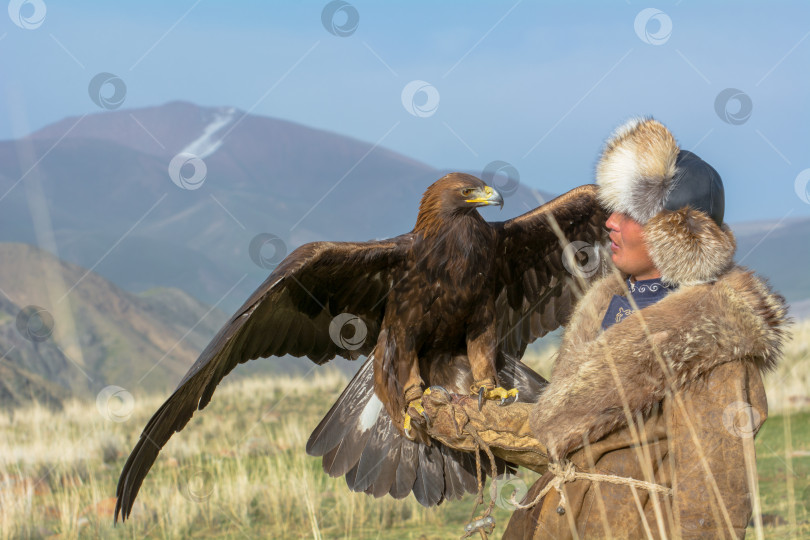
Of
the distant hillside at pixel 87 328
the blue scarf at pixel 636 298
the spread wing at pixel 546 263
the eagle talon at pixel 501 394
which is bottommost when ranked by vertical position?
the blue scarf at pixel 636 298

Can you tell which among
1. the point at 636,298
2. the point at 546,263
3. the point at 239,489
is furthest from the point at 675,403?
the point at 239,489

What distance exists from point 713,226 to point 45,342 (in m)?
27.0

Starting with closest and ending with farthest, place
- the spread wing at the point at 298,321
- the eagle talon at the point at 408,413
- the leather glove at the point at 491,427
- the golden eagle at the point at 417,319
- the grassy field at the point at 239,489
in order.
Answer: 1. the leather glove at the point at 491,427
2. the spread wing at the point at 298,321
3. the eagle talon at the point at 408,413
4. the golden eagle at the point at 417,319
5. the grassy field at the point at 239,489

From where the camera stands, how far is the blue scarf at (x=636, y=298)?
2.91 meters

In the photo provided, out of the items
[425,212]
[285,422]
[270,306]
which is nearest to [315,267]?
[270,306]

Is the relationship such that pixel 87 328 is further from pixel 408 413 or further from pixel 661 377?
pixel 661 377

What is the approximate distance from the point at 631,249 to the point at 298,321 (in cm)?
254

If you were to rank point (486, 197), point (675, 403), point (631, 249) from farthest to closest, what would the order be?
1. point (486, 197)
2. point (631, 249)
3. point (675, 403)

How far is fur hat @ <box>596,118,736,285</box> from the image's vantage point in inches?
106

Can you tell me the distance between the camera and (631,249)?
9.57ft

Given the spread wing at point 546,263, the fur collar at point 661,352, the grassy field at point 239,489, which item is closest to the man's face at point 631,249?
the fur collar at point 661,352

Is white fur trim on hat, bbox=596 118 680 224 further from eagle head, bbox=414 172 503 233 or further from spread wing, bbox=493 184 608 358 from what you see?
spread wing, bbox=493 184 608 358

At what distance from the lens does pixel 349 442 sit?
5.11 m

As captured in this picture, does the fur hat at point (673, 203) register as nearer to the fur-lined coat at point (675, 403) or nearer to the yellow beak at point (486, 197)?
the fur-lined coat at point (675, 403)
